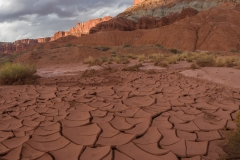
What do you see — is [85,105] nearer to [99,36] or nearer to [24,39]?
[99,36]

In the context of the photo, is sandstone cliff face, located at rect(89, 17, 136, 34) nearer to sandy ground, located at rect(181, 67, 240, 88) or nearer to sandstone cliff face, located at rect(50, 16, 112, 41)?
→ sandstone cliff face, located at rect(50, 16, 112, 41)

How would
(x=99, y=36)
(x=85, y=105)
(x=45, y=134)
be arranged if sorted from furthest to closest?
(x=99, y=36), (x=85, y=105), (x=45, y=134)

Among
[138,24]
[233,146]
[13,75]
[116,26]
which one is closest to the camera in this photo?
[233,146]

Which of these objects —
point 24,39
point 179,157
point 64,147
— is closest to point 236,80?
point 179,157

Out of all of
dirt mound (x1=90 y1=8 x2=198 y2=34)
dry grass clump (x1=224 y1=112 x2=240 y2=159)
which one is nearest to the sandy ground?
dry grass clump (x1=224 y1=112 x2=240 y2=159)

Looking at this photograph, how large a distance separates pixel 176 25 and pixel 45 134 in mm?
39072

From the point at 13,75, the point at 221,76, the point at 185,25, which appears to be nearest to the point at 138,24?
the point at 185,25

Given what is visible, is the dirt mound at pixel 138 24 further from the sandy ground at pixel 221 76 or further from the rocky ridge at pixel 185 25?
the sandy ground at pixel 221 76

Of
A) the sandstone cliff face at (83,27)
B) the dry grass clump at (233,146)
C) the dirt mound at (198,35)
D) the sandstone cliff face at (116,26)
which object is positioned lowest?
the dry grass clump at (233,146)

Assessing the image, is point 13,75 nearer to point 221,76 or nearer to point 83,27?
point 221,76

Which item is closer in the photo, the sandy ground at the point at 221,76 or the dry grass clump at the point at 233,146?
the dry grass clump at the point at 233,146

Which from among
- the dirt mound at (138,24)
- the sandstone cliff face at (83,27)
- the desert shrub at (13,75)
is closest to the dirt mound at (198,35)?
the dirt mound at (138,24)

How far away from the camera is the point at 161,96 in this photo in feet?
17.9

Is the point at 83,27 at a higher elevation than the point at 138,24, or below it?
higher
